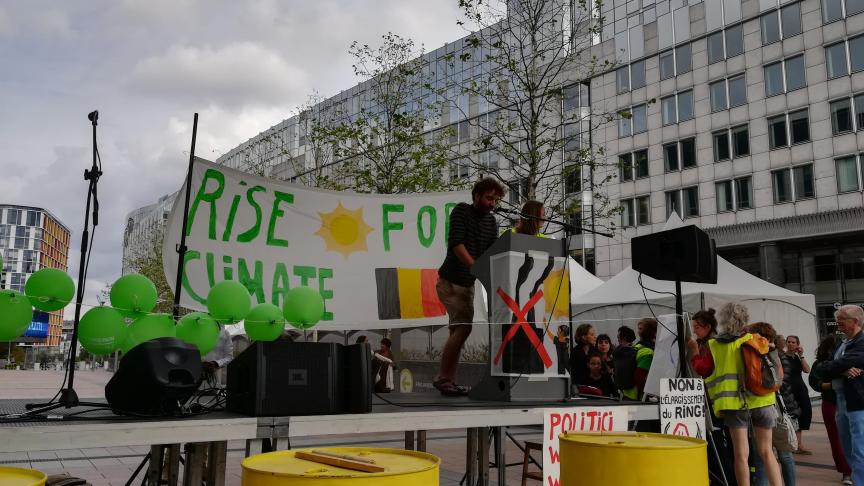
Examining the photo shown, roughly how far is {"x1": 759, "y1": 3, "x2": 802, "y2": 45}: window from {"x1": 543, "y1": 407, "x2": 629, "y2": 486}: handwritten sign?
30940 mm

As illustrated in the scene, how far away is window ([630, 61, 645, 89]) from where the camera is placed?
34781 mm

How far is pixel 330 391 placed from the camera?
141 inches

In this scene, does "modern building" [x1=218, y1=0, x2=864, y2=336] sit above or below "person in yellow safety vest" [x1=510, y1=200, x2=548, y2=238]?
above

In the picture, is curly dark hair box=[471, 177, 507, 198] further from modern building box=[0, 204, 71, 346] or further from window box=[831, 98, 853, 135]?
modern building box=[0, 204, 71, 346]

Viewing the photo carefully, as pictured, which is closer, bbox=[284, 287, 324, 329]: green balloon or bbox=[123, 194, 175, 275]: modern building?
bbox=[284, 287, 324, 329]: green balloon

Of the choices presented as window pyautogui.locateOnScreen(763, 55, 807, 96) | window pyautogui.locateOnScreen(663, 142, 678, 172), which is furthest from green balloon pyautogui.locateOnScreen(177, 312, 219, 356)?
window pyautogui.locateOnScreen(663, 142, 678, 172)

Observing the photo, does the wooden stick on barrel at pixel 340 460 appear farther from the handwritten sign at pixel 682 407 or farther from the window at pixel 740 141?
the window at pixel 740 141

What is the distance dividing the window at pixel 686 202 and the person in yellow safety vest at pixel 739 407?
2853 cm

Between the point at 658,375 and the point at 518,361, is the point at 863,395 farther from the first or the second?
the point at 518,361

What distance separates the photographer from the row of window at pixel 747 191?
27266 millimetres

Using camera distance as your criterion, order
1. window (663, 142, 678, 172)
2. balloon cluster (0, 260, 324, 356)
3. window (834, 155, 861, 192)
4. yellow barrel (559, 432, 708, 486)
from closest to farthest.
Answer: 1. yellow barrel (559, 432, 708, 486)
2. balloon cluster (0, 260, 324, 356)
3. window (834, 155, 861, 192)
4. window (663, 142, 678, 172)

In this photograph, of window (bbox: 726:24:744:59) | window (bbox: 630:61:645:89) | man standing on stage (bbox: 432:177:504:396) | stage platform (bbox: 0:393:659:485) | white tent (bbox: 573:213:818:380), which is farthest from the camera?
window (bbox: 630:61:645:89)

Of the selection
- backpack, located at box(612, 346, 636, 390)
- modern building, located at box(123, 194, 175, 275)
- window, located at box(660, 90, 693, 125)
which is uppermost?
modern building, located at box(123, 194, 175, 275)

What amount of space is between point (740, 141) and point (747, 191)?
2446mm
